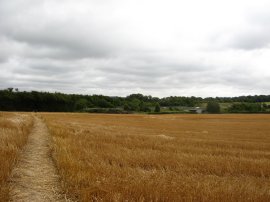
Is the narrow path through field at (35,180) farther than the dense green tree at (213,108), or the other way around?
the dense green tree at (213,108)

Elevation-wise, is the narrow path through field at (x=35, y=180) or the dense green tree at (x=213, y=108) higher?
the dense green tree at (x=213, y=108)

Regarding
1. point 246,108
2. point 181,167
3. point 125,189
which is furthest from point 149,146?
point 246,108

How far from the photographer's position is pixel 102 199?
6.57 metres

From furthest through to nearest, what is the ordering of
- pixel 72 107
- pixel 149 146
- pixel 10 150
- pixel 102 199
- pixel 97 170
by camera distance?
pixel 72 107 → pixel 149 146 → pixel 10 150 → pixel 97 170 → pixel 102 199

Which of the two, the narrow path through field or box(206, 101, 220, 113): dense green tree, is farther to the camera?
box(206, 101, 220, 113): dense green tree

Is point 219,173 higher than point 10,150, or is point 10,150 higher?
point 10,150

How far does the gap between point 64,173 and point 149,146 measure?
9.68 meters

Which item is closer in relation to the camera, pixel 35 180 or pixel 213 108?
pixel 35 180

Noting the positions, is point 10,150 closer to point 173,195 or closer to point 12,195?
point 12,195

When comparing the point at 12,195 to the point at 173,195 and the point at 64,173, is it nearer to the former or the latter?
the point at 64,173

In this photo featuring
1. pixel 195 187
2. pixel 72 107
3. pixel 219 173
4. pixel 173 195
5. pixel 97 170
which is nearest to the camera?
pixel 173 195

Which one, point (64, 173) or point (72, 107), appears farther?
point (72, 107)

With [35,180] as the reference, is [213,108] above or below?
above

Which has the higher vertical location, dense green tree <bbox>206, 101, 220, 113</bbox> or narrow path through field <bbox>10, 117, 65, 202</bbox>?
dense green tree <bbox>206, 101, 220, 113</bbox>
